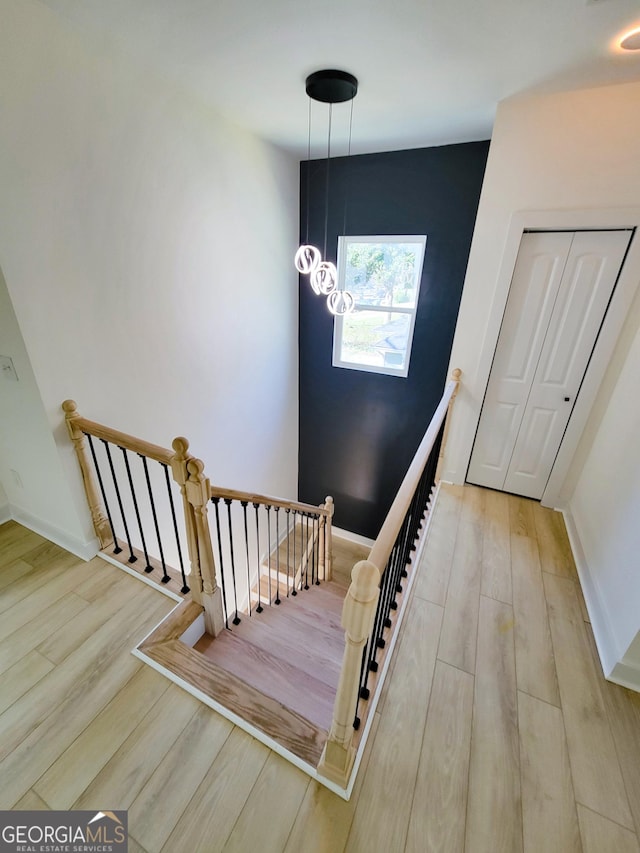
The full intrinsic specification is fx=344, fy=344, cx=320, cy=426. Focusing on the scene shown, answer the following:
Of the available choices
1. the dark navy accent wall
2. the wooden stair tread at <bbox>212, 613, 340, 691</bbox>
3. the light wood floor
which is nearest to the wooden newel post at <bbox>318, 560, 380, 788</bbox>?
the light wood floor

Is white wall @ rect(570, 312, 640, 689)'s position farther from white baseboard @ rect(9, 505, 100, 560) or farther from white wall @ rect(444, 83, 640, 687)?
white baseboard @ rect(9, 505, 100, 560)

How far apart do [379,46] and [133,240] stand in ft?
5.24

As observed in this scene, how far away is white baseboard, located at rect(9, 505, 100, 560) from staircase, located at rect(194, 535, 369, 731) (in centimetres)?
87

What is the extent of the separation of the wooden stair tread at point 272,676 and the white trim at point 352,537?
8.87 ft

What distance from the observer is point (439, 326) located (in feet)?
11.2

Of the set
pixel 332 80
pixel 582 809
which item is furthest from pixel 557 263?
pixel 582 809

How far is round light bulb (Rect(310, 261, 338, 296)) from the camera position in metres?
2.23

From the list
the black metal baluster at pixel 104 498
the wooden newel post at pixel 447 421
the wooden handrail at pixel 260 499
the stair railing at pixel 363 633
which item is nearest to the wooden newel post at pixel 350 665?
the stair railing at pixel 363 633

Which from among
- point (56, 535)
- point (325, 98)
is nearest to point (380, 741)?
point (56, 535)

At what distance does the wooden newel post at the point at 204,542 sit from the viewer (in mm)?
1529

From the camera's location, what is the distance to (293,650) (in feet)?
7.22

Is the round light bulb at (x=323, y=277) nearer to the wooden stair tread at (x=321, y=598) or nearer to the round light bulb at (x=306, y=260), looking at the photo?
the round light bulb at (x=306, y=260)

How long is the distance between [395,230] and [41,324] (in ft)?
9.71

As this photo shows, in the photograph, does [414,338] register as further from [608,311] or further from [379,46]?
[379,46]
